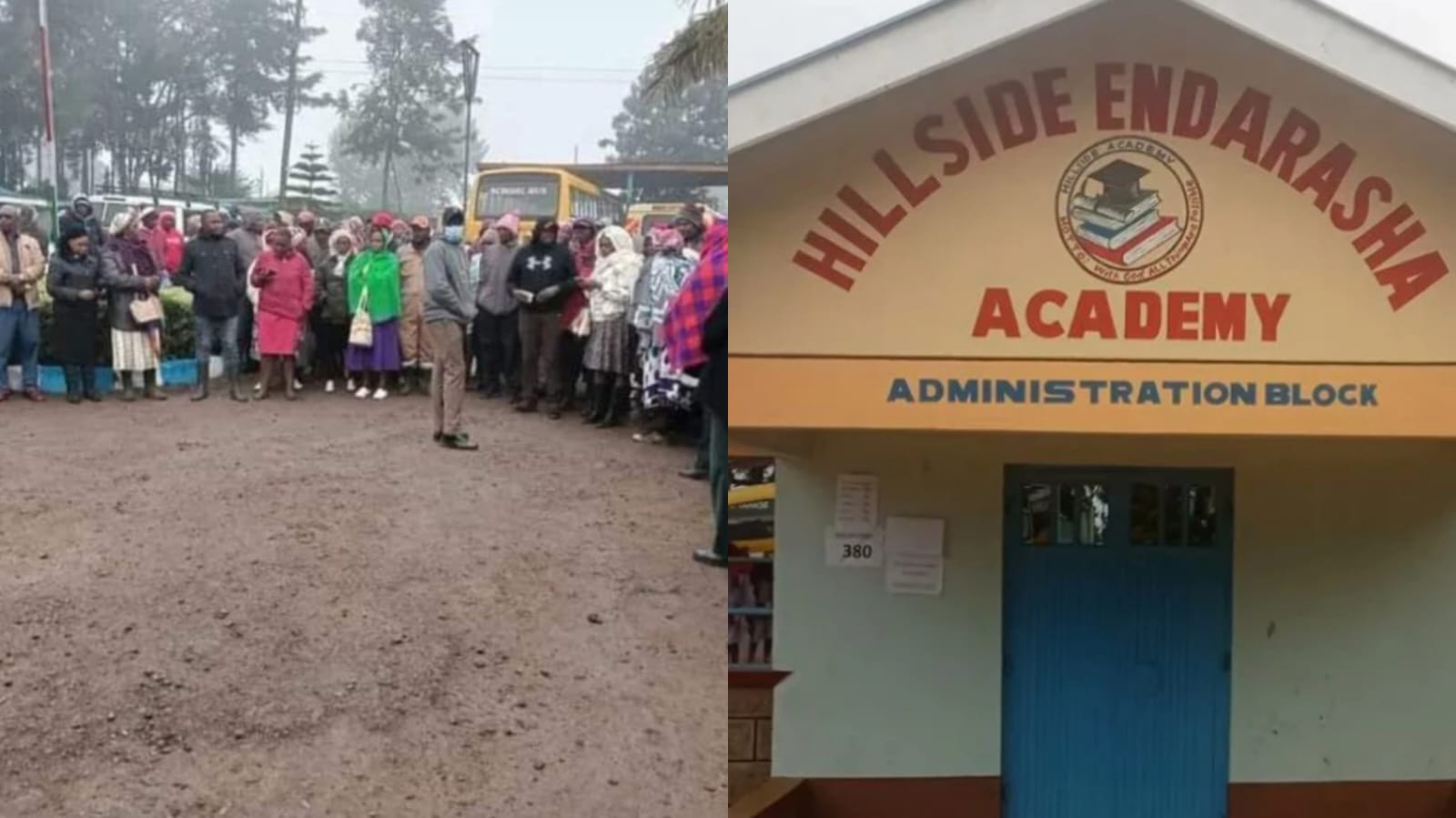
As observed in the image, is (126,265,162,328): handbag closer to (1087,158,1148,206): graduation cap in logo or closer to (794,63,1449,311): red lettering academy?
(794,63,1449,311): red lettering academy

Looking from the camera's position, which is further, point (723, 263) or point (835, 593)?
point (835, 593)

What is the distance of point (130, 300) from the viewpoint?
1.06 metres

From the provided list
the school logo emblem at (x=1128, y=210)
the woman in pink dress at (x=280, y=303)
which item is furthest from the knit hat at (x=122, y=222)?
the school logo emblem at (x=1128, y=210)

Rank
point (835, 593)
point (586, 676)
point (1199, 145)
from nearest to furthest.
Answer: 1. point (586, 676)
2. point (1199, 145)
3. point (835, 593)

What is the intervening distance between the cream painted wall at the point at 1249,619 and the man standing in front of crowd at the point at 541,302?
10.7 inches

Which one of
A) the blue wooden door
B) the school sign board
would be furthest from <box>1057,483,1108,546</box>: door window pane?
the school sign board

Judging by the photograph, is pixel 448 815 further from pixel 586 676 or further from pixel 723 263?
pixel 723 263

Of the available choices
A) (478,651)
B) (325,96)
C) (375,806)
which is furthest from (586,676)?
(325,96)

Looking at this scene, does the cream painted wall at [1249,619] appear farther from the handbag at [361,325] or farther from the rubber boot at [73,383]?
the rubber boot at [73,383]

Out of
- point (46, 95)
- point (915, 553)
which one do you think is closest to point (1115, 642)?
point (915, 553)

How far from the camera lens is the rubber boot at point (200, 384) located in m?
1.02

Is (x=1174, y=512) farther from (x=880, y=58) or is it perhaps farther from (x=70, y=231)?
Answer: (x=70, y=231)

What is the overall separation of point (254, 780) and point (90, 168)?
508 mm

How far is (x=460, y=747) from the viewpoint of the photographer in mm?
1058
